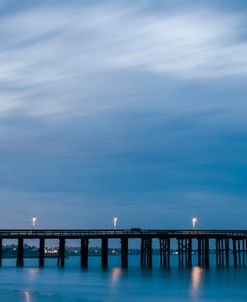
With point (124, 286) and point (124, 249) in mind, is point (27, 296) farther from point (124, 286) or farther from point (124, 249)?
point (124, 249)

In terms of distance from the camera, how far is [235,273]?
93375 millimetres

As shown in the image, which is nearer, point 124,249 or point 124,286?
point 124,286

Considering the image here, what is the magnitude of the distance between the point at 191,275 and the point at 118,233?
10428 mm

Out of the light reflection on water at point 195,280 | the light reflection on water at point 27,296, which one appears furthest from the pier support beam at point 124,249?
the light reflection on water at point 27,296

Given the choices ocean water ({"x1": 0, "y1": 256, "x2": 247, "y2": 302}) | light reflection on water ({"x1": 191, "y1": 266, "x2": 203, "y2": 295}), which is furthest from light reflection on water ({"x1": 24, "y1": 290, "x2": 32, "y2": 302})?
light reflection on water ({"x1": 191, "y1": 266, "x2": 203, "y2": 295})

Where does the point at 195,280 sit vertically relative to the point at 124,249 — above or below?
below

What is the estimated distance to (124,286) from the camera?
76000 mm

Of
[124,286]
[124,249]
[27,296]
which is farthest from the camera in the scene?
[124,249]

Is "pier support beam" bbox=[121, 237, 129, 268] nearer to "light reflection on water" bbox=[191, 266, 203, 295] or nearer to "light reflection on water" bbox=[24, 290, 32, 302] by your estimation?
"light reflection on water" bbox=[191, 266, 203, 295]

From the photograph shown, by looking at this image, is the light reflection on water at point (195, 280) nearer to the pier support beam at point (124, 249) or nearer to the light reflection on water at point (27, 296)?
the pier support beam at point (124, 249)

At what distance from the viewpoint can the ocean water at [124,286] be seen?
68.0 meters

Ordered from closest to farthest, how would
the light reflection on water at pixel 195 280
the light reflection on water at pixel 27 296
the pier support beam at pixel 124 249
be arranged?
the light reflection on water at pixel 27 296 → the light reflection on water at pixel 195 280 → the pier support beam at pixel 124 249

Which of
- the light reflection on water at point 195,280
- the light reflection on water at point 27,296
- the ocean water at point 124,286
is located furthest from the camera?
the light reflection on water at point 195,280

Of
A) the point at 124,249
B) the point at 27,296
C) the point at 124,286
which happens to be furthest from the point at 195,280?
the point at 27,296
